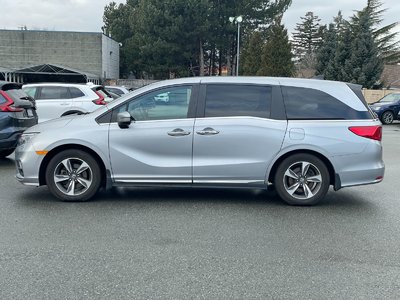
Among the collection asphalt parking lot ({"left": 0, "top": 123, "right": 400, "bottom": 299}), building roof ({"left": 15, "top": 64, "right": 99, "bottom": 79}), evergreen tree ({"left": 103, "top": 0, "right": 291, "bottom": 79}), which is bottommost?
asphalt parking lot ({"left": 0, "top": 123, "right": 400, "bottom": 299})

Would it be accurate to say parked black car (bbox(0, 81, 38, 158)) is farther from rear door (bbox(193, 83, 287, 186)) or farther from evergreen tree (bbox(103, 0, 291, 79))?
evergreen tree (bbox(103, 0, 291, 79))

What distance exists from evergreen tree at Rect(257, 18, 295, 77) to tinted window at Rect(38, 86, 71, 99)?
90.6ft

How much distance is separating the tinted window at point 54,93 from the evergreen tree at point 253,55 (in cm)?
2956

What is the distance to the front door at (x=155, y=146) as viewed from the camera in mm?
6219

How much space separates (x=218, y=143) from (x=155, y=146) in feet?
2.82

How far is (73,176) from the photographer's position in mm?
6348

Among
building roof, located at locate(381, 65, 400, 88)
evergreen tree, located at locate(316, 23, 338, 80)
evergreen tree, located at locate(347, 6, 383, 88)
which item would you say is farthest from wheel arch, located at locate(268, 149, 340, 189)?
building roof, located at locate(381, 65, 400, 88)

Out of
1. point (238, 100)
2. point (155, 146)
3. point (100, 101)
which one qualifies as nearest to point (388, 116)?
point (100, 101)

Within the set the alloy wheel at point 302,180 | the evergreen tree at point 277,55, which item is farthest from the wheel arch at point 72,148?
the evergreen tree at point 277,55

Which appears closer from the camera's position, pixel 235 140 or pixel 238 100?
pixel 235 140

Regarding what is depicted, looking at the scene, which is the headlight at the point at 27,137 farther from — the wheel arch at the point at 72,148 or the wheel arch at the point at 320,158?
the wheel arch at the point at 320,158

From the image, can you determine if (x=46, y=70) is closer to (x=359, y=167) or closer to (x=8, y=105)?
(x=8, y=105)

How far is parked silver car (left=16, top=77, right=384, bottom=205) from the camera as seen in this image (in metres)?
6.19

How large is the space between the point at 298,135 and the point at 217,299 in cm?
320
